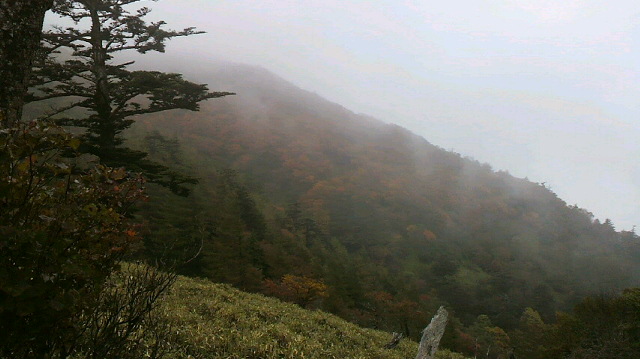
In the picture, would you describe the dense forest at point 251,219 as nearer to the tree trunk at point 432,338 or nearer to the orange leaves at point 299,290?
the orange leaves at point 299,290

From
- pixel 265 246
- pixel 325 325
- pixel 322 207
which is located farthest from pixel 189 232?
pixel 322 207

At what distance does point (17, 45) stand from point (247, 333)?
810 cm

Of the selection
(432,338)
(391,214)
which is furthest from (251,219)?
(391,214)

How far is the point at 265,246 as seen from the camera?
4644 cm

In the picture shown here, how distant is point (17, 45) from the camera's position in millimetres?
4035

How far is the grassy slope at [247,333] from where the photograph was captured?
26.0 ft

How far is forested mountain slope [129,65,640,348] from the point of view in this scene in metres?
66.9

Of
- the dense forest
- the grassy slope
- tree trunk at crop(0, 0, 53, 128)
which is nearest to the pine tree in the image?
the dense forest

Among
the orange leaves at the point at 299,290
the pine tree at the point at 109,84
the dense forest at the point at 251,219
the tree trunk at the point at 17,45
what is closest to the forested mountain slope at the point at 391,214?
the dense forest at the point at 251,219

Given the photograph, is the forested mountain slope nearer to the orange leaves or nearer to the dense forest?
the dense forest

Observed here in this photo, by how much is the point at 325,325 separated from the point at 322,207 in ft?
268

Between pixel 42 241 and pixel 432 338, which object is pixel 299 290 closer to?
pixel 432 338

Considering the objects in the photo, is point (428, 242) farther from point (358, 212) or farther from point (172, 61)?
point (172, 61)

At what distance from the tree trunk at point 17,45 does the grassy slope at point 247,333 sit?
5.16 m
